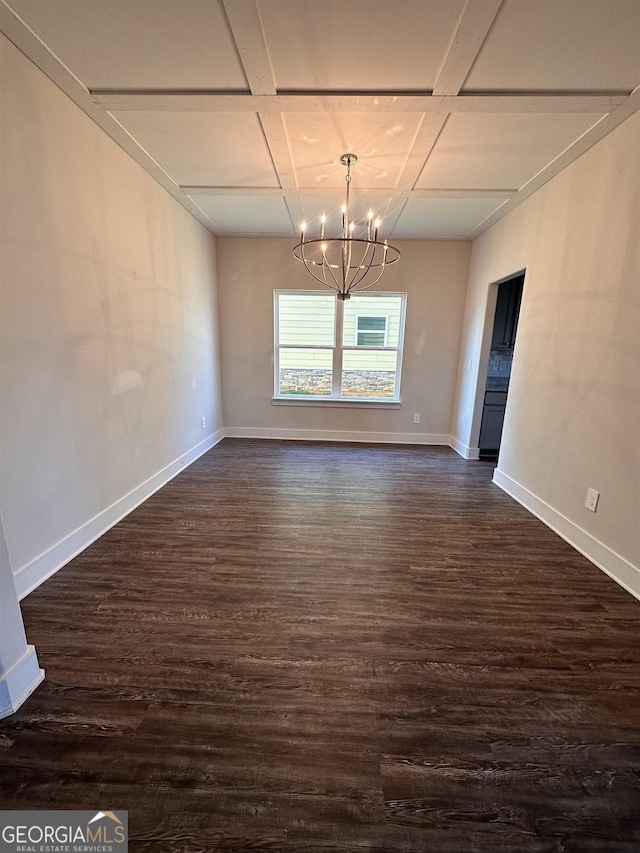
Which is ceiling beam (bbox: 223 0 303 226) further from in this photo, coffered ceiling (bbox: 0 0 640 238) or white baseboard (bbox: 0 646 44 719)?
white baseboard (bbox: 0 646 44 719)

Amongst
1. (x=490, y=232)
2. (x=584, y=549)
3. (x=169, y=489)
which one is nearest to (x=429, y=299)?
(x=490, y=232)

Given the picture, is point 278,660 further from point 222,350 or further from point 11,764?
point 222,350

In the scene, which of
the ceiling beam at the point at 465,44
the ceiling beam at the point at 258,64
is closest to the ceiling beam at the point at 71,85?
the ceiling beam at the point at 258,64

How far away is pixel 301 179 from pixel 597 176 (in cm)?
215

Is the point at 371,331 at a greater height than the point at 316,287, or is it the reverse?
the point at 316,287

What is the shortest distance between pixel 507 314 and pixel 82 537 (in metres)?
4.74

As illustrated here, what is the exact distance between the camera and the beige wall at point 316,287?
4.56 m

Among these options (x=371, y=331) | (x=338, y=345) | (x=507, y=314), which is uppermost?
(x=507, y=314)

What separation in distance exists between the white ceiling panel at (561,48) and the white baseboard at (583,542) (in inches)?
102

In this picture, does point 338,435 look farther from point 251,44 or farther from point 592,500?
point 251,44

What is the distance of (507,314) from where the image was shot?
418 centimetres

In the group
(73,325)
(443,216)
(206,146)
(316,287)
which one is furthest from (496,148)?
(73,325)

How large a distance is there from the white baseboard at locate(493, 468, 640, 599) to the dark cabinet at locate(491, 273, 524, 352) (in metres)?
1.81

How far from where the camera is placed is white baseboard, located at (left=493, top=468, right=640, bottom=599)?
2.00 meters
